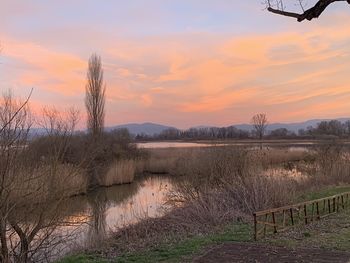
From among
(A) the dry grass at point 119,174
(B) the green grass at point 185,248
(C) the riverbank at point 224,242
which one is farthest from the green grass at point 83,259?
(A) the dry grass at point 119,174

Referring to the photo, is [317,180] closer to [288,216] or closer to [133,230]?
[288,216]

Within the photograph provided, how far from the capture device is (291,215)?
12984 mm

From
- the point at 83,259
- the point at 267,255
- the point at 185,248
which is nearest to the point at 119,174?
the point at 83,259

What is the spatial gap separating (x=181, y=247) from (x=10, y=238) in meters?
4.01

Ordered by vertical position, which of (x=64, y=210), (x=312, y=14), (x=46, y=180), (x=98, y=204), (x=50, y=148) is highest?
(x=312, y=14)

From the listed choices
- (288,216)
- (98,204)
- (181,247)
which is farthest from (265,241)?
(98,204)

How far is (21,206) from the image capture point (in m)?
10.4

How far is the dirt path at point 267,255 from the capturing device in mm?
8812

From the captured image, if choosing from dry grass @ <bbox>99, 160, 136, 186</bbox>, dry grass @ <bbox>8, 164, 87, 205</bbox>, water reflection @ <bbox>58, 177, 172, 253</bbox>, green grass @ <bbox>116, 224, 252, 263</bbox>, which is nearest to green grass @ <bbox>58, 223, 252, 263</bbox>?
green grass @ <bbox>116, 224, 252, 263</bbox>

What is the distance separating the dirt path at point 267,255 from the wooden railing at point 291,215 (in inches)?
42.9

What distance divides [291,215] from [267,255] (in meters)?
4.00

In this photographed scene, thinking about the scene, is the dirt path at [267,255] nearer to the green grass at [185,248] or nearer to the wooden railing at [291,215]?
the green grass at [185,248]

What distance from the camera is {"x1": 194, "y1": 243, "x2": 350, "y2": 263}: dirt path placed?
8.81 m

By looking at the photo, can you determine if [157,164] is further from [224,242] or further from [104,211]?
[224,242]
